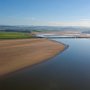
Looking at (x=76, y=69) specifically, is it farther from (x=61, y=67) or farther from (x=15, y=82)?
(x=15, y=82)

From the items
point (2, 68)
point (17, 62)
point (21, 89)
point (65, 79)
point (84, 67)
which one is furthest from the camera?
point (17, 62)

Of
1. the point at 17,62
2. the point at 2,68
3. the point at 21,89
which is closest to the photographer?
the point at 21,89

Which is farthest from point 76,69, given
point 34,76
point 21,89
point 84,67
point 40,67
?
point 21,89

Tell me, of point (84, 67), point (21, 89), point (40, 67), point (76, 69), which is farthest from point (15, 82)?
point (84, 67)

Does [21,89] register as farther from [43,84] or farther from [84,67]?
[84,67]

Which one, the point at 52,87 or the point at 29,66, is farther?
the point at 29,66

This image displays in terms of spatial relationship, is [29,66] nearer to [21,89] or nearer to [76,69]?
[76,69]

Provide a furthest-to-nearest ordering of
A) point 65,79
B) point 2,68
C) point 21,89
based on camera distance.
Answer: point 2,68 → point 65,79 → point 21,89

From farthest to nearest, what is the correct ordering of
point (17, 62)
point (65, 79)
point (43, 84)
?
point (17, 62)
point (65, 79)
point (43, 84)

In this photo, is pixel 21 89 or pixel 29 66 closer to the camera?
pixel 21 89
